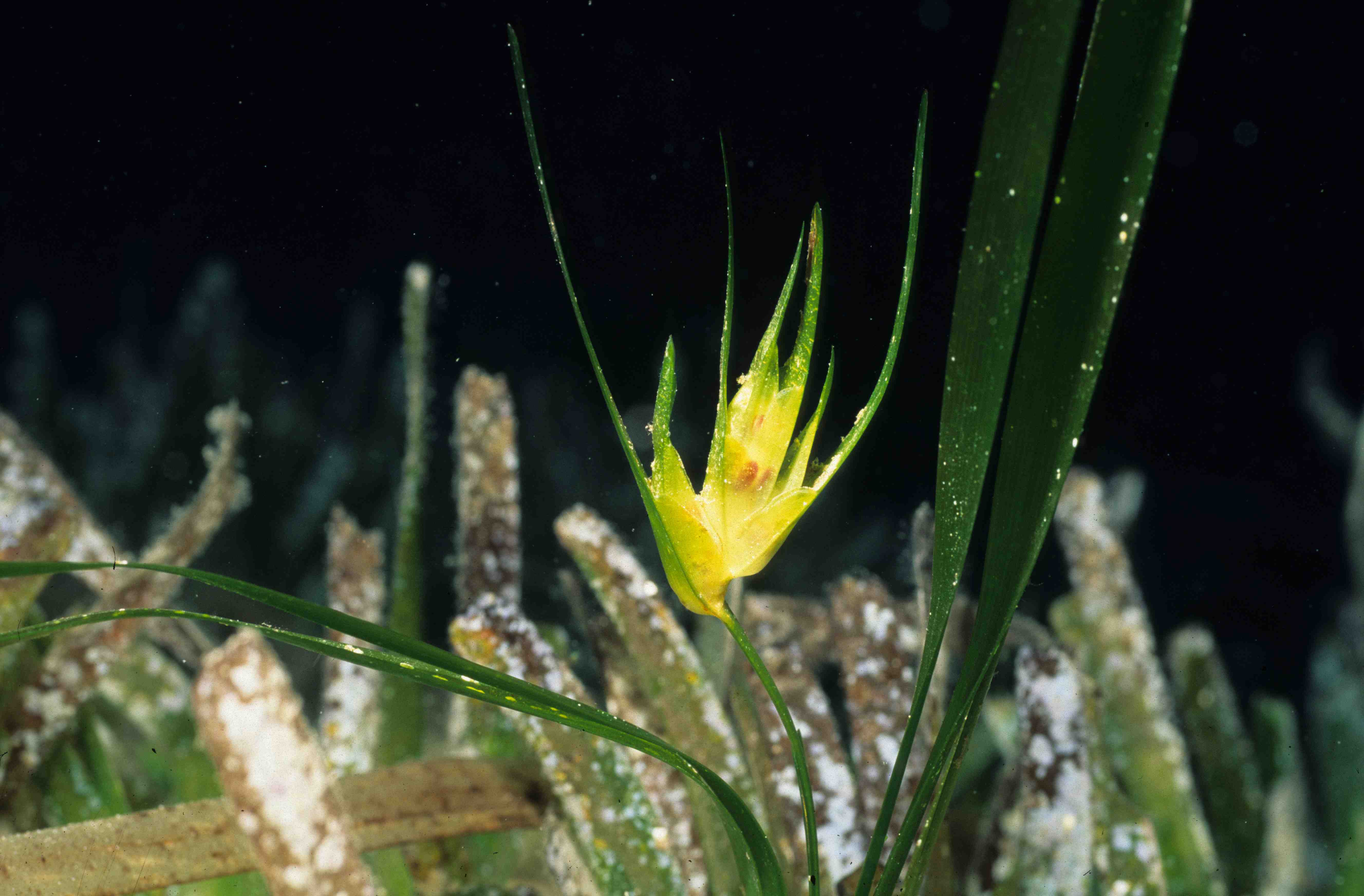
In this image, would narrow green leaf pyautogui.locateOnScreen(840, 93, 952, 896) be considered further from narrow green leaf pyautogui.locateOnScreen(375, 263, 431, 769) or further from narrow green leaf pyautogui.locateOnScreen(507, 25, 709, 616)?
narrow green leaf pyautogui.locateOnScreen(375, 263, 431, 769)

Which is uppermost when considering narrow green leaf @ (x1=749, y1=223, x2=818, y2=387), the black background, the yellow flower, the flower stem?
the black background

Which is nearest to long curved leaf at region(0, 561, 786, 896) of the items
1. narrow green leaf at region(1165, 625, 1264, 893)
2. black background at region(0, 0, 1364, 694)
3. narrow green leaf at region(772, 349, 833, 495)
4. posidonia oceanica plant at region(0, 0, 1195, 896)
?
posidonia oceanica plant at region(0, 0, 1195, 896)

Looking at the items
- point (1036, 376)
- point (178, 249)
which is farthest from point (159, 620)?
point (1036, 376)

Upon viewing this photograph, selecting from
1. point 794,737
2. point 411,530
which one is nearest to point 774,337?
point 794,737

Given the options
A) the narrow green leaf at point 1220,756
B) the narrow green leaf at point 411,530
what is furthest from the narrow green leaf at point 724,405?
the narrow green leaf at point 1220,756

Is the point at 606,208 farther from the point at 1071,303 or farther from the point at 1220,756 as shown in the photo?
the point at 1220,756

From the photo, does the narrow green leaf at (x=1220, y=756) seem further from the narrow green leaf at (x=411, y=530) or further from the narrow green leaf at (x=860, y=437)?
the narrow green leaf at (x=411, y=530)

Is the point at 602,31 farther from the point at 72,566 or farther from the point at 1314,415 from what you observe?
the point at 1314,415
